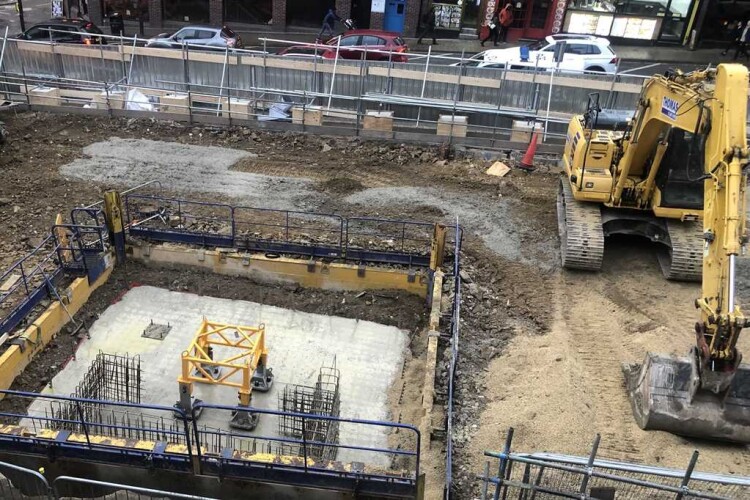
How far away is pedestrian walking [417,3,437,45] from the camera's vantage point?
97.6 feet

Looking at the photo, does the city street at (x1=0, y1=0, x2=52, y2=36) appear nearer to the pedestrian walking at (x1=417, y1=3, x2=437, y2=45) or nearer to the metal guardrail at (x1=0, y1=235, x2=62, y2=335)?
the pedestrian walking at (x1=417, y1=3, x2=437, y2=45)

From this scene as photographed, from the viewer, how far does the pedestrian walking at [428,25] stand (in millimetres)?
29750

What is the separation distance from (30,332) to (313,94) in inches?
406

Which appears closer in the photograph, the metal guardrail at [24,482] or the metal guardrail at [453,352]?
the metal guardrail at [453,352]

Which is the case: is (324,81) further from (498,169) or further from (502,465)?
(502,465)

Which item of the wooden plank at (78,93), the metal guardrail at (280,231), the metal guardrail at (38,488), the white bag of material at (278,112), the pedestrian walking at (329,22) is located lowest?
the metal guardrail at (38,488)

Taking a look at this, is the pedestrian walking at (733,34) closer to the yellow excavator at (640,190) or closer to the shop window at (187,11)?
the yellow excavator at (640,190)

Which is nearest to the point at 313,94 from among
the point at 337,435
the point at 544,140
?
the point at 544,140

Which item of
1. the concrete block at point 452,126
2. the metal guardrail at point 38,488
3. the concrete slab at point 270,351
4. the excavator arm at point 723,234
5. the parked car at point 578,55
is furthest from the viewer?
the parked car at point 578,55

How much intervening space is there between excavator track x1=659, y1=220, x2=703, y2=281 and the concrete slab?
521 centimetres

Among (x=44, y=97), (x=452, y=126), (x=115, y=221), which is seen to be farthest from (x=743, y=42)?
(x=44, y=97)

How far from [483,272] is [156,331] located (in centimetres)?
631

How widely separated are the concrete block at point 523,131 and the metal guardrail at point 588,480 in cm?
1128

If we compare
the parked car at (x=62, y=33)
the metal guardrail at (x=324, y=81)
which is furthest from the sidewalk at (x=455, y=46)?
the metal guardrail at (x=324, y=81)
